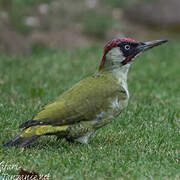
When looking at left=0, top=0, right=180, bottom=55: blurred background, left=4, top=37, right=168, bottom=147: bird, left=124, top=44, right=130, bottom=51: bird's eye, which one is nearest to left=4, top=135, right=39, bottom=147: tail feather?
left=4, top=37, right=168, bottom=147: bird

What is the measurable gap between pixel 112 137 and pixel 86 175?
1358 mm

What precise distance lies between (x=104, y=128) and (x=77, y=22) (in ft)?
27.5

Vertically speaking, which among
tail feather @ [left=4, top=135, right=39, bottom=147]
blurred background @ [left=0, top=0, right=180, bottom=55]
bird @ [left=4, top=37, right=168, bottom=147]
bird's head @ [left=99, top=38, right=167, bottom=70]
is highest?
bird's head @ [left=99, top=38, right=167, bottom=70]

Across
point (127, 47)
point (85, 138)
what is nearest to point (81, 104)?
point (85, 138)

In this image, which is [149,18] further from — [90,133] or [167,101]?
[90,133]

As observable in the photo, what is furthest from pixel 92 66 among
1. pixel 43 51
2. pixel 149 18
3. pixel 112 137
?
pixel 149 18

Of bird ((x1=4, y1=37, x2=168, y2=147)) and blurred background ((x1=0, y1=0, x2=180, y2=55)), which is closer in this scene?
bird ((x1=4, y1=37, x2=168, y2=147))

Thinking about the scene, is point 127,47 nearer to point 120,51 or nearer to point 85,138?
point 120,51

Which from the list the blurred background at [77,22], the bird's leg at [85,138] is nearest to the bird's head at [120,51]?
the bird's leg at [85,138]

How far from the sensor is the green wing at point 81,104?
4.45m

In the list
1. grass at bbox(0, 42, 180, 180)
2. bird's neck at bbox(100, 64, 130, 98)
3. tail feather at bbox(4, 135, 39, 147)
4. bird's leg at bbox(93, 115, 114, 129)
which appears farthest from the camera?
bird's neck at bbox(100, 64, 130, 98)

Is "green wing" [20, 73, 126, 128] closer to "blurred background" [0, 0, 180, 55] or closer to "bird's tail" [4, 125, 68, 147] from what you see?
"bird's tail" [4, 125, 68, 147]

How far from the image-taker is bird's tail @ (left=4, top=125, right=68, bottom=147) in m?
4.29

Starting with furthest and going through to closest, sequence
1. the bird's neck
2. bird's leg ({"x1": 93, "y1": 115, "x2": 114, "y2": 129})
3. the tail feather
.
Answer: the bird's neck < bird's leg ({"x1": 93, "y1": 115, "x2": 114, "y2": 129}) < the tail feather
